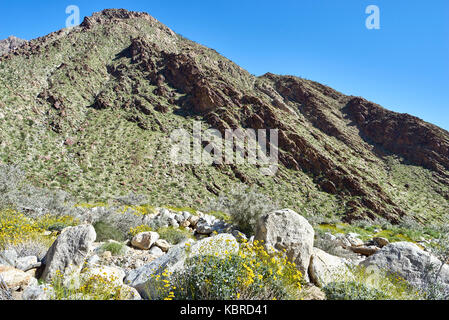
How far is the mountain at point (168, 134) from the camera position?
27.5 metres

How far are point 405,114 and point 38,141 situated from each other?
88.7 meters

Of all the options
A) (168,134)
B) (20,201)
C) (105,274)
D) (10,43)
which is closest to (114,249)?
(105,274)

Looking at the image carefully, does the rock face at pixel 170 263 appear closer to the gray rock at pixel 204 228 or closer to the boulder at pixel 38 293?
the boulder at pixel 38 293

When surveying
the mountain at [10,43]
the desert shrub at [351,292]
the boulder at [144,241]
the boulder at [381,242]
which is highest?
the mountain at [10,43]

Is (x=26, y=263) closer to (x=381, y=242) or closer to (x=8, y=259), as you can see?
(x=8, y=259)

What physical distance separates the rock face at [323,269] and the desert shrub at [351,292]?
37.5 inches

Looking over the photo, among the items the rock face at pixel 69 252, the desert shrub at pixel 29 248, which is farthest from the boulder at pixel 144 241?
the rock face at pixel 69 252

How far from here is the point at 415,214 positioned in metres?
32.9

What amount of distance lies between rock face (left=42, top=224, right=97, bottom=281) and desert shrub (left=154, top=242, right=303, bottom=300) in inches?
69.1

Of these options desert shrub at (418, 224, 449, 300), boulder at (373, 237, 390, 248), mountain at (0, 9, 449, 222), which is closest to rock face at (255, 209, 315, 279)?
desert shrub at (418, 224, 449, 300)

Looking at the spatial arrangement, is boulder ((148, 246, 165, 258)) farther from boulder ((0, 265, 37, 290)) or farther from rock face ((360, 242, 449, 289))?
rock face ((360, 242, 449, 289))

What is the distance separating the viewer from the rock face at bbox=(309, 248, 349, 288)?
488 cm
